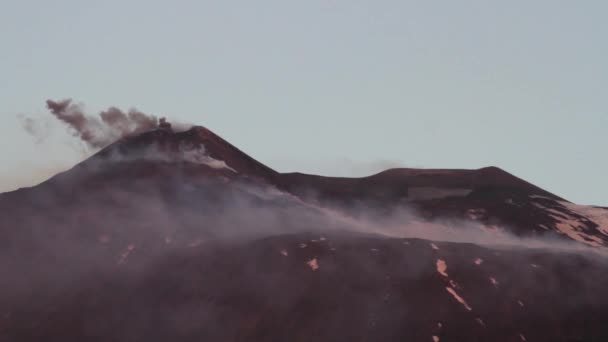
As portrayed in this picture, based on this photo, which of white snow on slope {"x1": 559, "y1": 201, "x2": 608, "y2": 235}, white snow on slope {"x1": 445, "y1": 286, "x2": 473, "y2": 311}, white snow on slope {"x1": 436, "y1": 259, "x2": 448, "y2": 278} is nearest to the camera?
white snow on slope {"x1": 445, "y1": 286, "x2": 473, "y2": 311}

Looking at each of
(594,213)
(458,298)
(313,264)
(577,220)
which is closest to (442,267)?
(458,298)

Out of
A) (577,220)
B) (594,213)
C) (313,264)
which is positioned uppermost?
(594,213)

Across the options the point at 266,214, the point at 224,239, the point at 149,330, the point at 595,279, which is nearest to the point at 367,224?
the point at 266,214

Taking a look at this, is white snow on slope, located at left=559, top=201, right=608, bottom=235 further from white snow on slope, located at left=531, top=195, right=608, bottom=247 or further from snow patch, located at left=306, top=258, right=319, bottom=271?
snow patch, located at left=306, top=258, right=319, bottom=271

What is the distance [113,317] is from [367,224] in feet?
150

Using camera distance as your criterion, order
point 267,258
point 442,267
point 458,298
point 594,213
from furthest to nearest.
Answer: point 594,213
point 267,258
point 442,267
point 458,298

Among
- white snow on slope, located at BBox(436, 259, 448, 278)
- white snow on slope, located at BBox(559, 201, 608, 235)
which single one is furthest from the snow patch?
white snow on slope, located at BBox(559, 201, 608, 235)

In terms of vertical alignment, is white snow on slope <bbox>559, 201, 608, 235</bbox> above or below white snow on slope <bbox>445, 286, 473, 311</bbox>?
above

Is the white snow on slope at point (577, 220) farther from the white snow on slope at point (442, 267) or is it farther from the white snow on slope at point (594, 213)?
the white snow on slope at point (442, 267)

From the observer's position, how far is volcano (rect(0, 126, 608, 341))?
328 feet

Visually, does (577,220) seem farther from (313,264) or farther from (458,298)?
(313,264)

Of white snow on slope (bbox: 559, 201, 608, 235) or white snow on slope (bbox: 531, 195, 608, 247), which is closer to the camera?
white snow on slope (bbox: 531, 195, 608, 247)

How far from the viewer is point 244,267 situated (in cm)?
11069

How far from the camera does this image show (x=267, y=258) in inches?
4405
